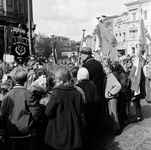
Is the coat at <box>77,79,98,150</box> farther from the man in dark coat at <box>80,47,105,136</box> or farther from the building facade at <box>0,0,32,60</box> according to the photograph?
the building facade at <box>0,0,32,60</box>

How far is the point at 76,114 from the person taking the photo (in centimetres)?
373

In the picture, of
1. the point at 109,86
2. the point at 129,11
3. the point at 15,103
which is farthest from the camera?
the point at 129,11

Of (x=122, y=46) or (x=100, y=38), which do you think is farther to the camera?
(x=122, y=46)

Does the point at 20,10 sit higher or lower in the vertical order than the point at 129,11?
lower

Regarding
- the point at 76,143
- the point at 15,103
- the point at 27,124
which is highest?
the point at 15,103

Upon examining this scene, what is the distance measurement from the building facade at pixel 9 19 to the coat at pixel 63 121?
22261 mm

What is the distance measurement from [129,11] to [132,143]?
190ft

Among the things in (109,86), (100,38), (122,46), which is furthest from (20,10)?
(122,46)

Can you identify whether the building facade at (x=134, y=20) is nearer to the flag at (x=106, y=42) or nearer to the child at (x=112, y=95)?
the flag at (x=106, y=42)

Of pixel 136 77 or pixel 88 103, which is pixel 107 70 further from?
pixel 88 103

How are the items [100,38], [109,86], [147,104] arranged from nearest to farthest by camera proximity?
[109,86] → [100,38] → [147,104]

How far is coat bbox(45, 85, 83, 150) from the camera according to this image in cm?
359

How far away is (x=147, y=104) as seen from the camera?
9.40m

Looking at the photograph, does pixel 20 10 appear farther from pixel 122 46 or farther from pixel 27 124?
pixel 122 46
